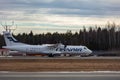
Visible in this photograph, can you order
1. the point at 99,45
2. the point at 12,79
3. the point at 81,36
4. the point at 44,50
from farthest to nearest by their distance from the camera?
the point at 81,36
the point at 99,45
the point at 44,50
the point at 12,79

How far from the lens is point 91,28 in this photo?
538 ft

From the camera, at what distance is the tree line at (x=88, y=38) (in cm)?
14074

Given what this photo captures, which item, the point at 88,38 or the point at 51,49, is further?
the point at 88,38

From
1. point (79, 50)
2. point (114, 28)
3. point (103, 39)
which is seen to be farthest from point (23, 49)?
point (114, 28)

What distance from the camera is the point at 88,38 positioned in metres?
151

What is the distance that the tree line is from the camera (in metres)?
141

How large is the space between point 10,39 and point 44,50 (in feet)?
30.9

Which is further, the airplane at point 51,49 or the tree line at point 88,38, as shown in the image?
the tree line at point 88,38

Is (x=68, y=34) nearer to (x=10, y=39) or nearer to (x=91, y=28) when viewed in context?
(x=91, y=28)

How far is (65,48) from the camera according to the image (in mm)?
77062

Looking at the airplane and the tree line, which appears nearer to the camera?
the airplane

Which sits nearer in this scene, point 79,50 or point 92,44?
point 79,50

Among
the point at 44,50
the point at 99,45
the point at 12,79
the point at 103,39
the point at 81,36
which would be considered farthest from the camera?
the point at 81,36

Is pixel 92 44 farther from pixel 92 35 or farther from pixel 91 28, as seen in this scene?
pixel 91 28
